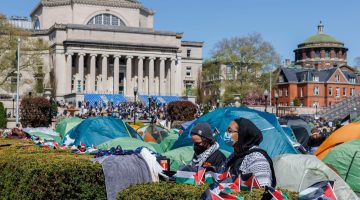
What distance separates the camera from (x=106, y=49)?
86438 mm

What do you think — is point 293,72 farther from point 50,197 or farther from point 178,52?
point 50,197

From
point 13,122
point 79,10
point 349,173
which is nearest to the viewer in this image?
point 349,173

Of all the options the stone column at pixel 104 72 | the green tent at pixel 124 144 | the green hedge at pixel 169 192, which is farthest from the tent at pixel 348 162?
the stone column at pixel 104 72

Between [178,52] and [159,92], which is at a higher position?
[178,52]

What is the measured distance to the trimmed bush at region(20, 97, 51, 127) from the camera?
47.0 meters

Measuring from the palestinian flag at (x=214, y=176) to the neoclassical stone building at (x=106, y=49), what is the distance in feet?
242

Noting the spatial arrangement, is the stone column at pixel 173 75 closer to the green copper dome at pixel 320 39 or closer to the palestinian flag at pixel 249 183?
the green copper dome at pixel 320 39

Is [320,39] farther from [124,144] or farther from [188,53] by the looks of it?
[124,144]

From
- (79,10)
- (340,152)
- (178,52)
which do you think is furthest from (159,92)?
(340,152)

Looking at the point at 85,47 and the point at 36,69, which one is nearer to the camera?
the point at 36,69

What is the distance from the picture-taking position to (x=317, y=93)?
92875 millimetres

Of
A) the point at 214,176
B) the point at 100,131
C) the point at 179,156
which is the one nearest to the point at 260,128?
the point at 179,156

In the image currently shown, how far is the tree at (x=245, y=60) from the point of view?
74750 millimetres

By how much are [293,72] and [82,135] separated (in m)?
78.0
